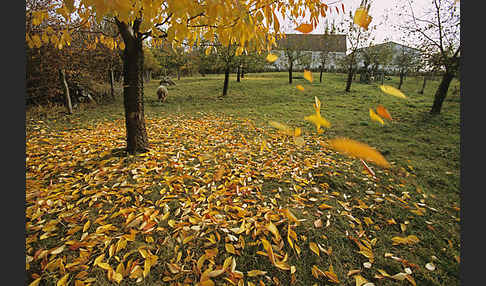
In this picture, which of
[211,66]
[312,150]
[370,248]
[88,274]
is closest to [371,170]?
[312,150]

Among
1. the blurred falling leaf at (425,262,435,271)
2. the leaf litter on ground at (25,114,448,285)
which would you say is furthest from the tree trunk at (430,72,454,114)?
the blurred falling leaf at (425,262,435,271)

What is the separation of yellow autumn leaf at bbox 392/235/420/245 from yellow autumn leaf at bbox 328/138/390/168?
2.22m

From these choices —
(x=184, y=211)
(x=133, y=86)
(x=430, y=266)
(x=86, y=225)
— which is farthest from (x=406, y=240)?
(x=133, y=86)

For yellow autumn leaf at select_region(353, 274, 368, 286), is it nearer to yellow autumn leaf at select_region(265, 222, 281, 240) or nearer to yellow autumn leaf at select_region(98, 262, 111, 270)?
yellow autumn leaf at select_region(265, 222, 281, 240)

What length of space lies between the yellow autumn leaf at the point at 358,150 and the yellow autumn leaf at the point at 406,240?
2217 millimetres

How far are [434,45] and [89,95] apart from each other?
1698cm

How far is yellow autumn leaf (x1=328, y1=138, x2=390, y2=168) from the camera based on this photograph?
4479 mm

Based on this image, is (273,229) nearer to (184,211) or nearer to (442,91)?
(184,211)

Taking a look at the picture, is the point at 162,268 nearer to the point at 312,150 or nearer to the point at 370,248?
the point at 370,248

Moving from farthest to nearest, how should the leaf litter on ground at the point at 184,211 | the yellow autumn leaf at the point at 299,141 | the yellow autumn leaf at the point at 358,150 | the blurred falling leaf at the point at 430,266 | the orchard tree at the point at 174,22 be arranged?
the yellow autumn leaf at the point at 299,141, the yellow autumn leaf at the point at 358,150, the blurred falling leaf at the point at 430,266, the leaf litter on ground at the point at 184,211, the orchard tree at the point at 174,22

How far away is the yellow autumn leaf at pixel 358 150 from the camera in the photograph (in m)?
4.48

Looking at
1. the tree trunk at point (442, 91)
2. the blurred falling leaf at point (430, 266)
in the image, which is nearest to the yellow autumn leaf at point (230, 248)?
the blurred falling leaf at point (430, 266)

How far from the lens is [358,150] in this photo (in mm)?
5289

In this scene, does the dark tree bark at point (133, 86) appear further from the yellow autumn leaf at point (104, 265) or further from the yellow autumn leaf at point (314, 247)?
the yellow autumn leaf at point (314, 247)
